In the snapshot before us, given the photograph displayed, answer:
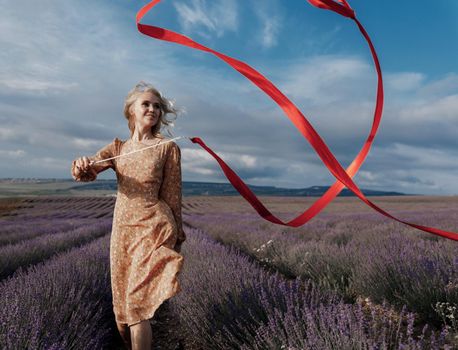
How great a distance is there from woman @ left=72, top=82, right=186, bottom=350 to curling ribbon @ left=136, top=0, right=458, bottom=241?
433mm

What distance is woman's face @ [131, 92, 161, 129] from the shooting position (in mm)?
2459

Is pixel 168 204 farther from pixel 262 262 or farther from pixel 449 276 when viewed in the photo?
pixel 262 262

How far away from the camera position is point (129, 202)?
2359 millimetres

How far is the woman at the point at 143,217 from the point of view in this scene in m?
2.22

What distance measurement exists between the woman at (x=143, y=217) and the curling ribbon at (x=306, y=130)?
433 mm

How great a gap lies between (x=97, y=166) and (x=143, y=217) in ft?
1.44

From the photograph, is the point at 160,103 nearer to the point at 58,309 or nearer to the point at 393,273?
the point at 58,309

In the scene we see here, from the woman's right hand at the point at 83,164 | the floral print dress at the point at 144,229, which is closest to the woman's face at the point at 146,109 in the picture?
the floral print dress at the point at 144,229

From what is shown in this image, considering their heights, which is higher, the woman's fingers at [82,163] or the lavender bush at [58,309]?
the woman's fingers at [82,163]

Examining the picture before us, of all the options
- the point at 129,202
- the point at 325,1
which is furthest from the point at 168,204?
the point at 325,1

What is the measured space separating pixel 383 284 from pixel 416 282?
42cm

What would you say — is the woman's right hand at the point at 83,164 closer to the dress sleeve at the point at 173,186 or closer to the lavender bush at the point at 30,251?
the dress sleeve at the point at 173,186

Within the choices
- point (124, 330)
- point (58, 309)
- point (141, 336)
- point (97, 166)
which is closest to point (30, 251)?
point (58, 309)

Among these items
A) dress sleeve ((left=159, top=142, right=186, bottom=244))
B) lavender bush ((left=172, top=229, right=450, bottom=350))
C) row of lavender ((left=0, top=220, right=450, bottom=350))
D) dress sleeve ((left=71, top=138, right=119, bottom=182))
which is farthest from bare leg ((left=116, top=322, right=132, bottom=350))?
dress sleeve ((left=71, top=138, right=119, bottom=182))
